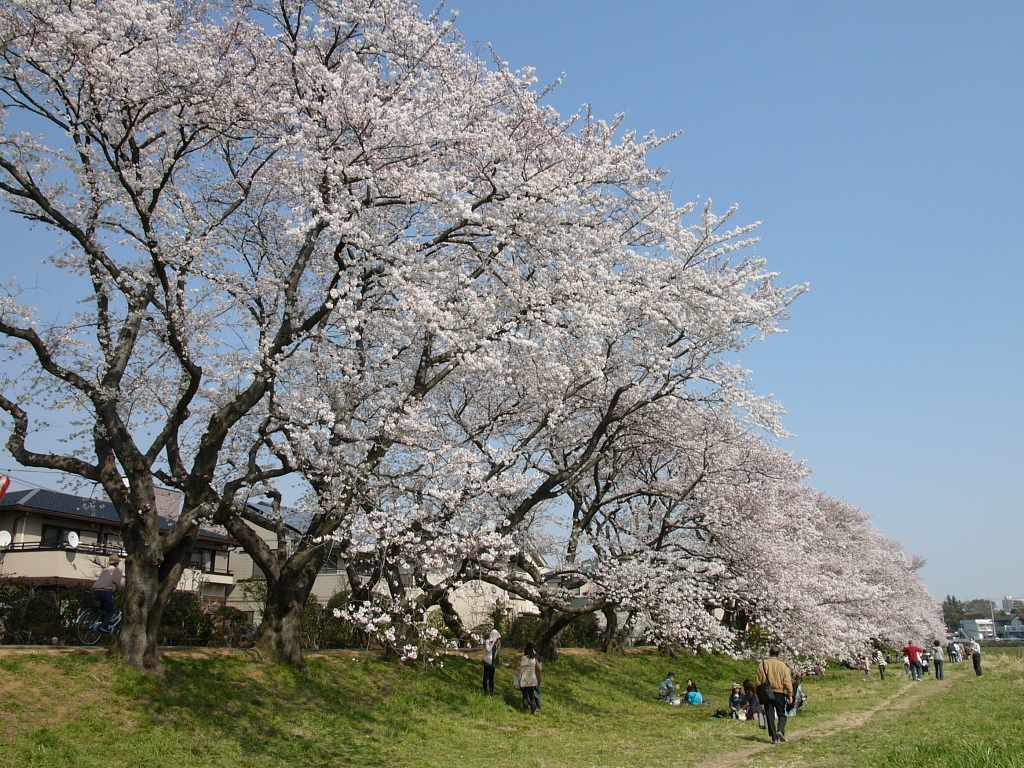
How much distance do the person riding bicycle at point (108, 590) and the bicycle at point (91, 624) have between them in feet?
0.19

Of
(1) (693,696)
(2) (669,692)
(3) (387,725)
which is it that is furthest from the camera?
(2) (669,692)

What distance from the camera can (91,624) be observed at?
513 inches

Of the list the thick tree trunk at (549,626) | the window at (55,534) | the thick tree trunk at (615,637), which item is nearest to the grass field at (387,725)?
the thick tree trunk at (549,626)

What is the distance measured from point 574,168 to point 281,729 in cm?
997

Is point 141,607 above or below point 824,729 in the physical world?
above

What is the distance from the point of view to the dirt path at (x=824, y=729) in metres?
10.4

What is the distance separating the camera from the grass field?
8.98m

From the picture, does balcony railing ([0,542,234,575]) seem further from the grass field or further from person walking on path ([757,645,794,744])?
person walking on path ([757,645,794,744])

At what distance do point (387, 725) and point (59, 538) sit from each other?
20.8 m

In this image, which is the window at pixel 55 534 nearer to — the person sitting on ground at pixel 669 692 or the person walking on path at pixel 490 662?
the person walking on path at pixel 490 662

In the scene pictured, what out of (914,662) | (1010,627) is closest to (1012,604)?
(1010,627)

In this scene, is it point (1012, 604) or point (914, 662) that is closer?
point (914, 662)

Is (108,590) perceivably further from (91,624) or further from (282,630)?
(282,630)

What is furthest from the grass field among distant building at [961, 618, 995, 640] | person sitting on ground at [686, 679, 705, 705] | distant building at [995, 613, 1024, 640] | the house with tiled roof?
distant building at [995, 613, 1024, 640]
